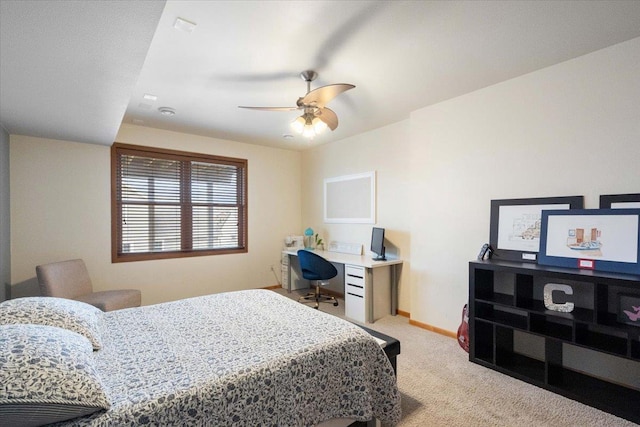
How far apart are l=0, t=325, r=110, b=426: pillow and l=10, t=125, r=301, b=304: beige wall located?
9.66 ft

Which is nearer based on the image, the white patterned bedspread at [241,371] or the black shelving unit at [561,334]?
the white patterned bedspread at [241,371]

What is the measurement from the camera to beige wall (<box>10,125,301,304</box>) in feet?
11.0

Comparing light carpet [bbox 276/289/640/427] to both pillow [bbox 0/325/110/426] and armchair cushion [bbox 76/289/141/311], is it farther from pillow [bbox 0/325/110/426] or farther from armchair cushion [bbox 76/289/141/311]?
armchair cushion [bbox 76/289/141/311]

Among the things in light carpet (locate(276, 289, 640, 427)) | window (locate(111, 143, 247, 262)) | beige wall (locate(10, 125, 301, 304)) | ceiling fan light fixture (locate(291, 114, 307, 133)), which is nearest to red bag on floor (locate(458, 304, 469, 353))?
light carpet (locate(276, 289, 640, 427))

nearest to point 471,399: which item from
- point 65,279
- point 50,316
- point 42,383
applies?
point 42,383

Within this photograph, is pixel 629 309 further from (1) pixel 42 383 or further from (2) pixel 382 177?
(1) pixel 42 383

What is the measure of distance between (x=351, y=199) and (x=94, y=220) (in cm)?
346

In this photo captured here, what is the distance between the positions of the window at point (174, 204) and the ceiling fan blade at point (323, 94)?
9.04ft

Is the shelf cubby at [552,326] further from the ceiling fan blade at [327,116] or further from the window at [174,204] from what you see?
the window at [174,204]

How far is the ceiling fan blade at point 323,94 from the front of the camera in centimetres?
215

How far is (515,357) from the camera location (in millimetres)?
2652

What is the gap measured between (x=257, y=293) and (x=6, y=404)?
1838mm

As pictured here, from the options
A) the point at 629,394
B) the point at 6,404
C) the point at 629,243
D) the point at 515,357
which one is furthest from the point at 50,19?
the point at 629,394

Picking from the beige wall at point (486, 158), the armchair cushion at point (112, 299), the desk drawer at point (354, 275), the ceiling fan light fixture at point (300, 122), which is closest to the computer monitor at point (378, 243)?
the beige wall at point (486, 158)
